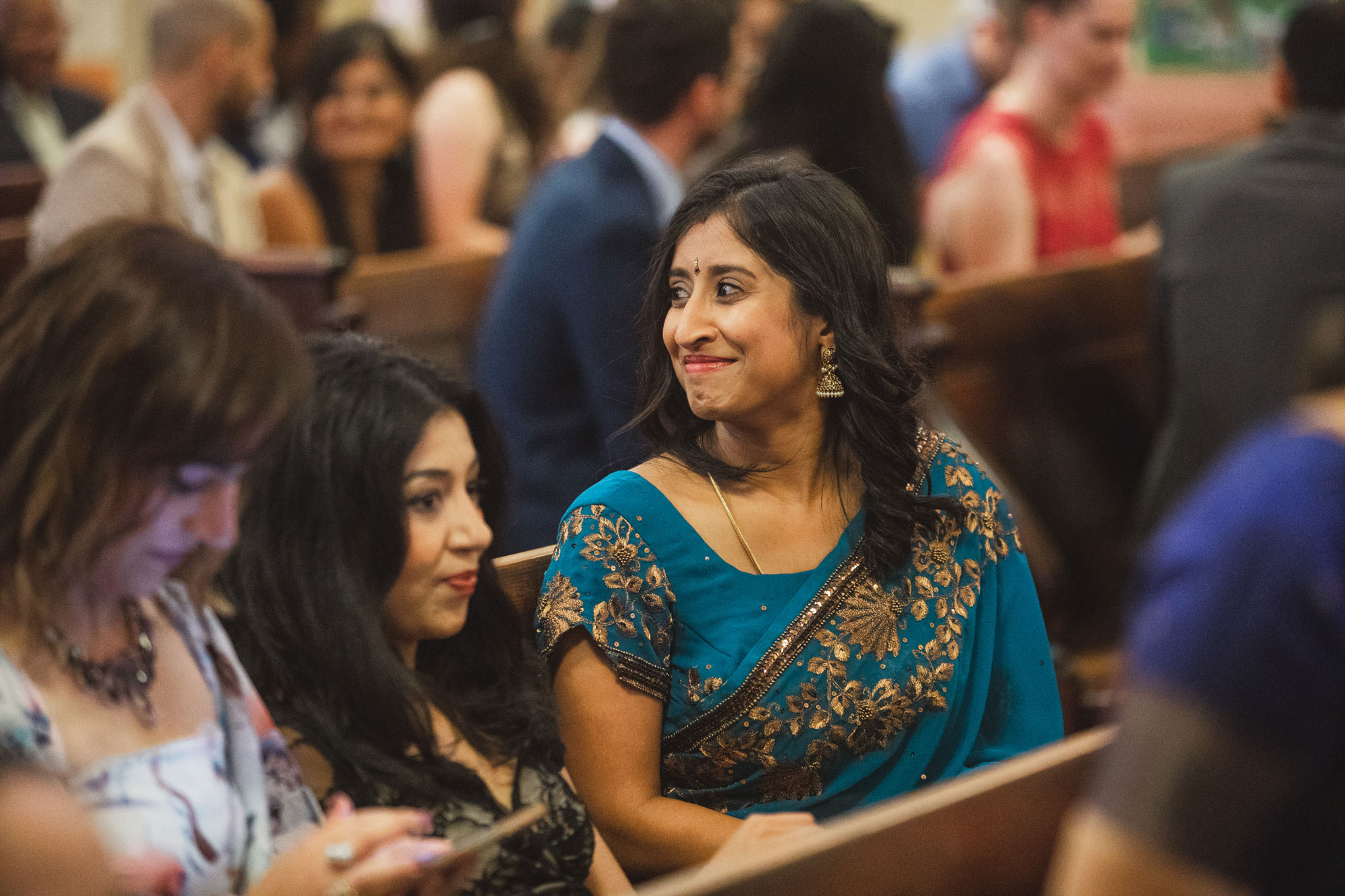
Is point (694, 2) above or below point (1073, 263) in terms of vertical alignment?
above

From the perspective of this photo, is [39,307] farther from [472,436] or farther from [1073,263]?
[1073,263]

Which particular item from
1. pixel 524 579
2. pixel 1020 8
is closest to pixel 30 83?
pixel 1020 8

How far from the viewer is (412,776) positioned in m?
1.65

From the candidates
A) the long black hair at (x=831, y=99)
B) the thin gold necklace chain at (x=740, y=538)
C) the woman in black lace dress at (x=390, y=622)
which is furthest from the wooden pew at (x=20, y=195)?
the thin gold necklace chain at (x=740, y=538)

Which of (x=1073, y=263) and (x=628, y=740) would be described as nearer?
(x=628, y=740)

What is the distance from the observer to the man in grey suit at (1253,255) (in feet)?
10.3

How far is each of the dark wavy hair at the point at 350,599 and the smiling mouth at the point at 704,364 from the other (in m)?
0.34

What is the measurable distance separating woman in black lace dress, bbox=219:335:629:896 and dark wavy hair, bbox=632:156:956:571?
35 centimetres

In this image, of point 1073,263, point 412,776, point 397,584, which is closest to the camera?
point 412,776

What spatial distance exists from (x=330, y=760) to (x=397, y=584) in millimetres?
223

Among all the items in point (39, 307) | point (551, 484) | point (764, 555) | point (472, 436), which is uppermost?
point (39, 307)

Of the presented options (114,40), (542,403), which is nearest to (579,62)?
(542,403)

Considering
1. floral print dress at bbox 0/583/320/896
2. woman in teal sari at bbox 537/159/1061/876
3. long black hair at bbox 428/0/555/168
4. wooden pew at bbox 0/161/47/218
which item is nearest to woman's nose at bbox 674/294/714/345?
woman in teal sari at bbox 537/159/1061/876

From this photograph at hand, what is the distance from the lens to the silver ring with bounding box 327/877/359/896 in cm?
129
